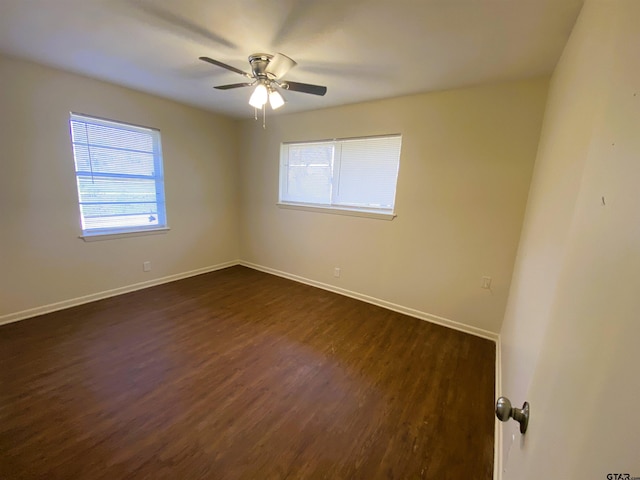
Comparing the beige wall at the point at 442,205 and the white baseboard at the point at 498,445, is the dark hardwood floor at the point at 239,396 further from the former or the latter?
the beige wall at the point at 442,205

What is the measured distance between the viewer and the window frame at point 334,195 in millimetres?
3156

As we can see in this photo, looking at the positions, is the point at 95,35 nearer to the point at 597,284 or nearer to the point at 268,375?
the point at 268,375

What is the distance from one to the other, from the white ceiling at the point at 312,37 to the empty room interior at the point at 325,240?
19 millimetres

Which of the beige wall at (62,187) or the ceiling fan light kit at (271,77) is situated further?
the beige wall at (62,187)

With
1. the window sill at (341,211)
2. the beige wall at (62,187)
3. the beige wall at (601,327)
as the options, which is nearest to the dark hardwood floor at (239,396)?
the beige wall at (62,187)

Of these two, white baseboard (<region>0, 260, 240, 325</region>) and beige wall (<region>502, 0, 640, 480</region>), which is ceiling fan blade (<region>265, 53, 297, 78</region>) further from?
white baseboard (<region>0, 260, 240, 325</region>)

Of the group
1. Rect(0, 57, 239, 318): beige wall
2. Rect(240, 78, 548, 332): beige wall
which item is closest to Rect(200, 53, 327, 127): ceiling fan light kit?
Rect(240, 78, 548, 332): beige wall

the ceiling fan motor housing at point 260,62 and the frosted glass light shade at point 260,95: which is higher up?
the ceiling fan motor housing at point 260,62

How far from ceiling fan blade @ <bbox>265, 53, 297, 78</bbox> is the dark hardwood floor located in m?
2.27

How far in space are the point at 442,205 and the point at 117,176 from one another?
12.1ft

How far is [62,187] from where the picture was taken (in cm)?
278

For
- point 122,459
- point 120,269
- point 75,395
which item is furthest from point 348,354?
point 120,269

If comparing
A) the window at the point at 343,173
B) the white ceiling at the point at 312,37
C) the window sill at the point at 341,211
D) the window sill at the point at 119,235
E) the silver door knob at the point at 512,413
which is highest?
the white ceiling at the point at 312,37

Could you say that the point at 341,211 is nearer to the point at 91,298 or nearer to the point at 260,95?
the point at 260,95
